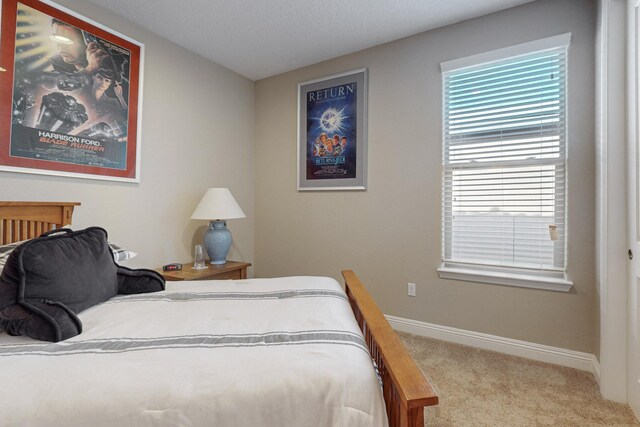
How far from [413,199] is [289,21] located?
1782 mm

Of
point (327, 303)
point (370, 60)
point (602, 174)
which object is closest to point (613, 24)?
point (602, 174)

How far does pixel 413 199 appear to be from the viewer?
2717 millimetres

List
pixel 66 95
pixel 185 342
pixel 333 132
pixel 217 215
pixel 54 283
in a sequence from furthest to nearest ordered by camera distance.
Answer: pixel 333 132 → pixel 217 215 → pixel 66 95 → pixel 54 283 → pixel 185 342

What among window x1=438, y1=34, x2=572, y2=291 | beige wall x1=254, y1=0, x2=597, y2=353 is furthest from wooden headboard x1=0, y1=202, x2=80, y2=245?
window x1=438, y1=34, x2=572, y2=291

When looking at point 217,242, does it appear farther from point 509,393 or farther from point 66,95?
point 509,393

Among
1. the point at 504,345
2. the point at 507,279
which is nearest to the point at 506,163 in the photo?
the point at 507,279

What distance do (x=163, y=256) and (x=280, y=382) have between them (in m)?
2.33

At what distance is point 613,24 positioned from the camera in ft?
5.77

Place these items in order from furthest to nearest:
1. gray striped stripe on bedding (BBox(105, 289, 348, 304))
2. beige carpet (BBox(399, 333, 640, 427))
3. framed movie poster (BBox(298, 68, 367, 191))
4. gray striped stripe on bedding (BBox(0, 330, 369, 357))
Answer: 1. framed movie poster (BBox(298, 68, 367, 191))
2. beige carpet (BBox(399, 333, 640, 427))
3. gray striped stripe on bedding (BBox(105, 289, 348, 304))
4. gray striped stripe on bedding (BBox(0, 330, 369, 357))

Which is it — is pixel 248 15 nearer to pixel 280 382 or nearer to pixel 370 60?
pixel 370 60

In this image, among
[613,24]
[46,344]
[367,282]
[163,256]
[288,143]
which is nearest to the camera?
[46,344]

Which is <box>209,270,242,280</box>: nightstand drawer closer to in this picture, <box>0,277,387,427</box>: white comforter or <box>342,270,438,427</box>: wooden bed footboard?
<box>0,277,387,427</box>: white comforter

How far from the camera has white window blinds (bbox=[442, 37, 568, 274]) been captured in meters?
2.21

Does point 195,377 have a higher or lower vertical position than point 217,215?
lower
